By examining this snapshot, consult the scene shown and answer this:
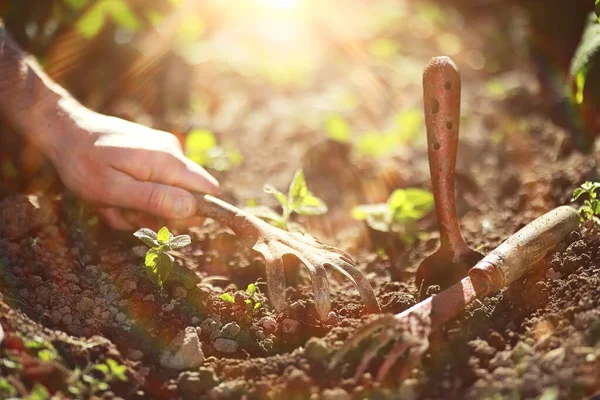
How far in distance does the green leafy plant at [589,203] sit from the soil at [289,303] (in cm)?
7

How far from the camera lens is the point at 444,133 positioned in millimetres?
2471

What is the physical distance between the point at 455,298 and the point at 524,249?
354 millimetres

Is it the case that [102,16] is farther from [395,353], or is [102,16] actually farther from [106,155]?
[395,353]

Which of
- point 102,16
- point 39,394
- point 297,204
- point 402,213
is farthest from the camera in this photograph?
point 102,16

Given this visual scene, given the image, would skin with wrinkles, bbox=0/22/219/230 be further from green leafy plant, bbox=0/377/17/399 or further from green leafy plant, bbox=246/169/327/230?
green leafy plant, bbox=0/377/17/399

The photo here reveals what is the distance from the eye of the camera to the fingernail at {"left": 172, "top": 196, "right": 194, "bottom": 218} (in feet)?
8.80

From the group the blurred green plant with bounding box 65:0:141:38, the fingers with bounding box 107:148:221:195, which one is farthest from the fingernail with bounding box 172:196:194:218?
the blurred green plant with bounding box 65:0:141:38

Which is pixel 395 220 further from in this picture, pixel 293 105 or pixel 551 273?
pixel 293 105

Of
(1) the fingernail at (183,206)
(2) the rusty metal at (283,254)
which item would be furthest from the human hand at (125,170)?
(2) the rusty metal at (283,254)

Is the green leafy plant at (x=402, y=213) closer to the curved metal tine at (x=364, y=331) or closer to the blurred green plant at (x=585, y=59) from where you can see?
the blurred green plant at (x=585, y=59)

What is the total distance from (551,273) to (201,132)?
7.15ft

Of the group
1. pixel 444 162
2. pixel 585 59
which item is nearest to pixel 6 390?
pixel 444 162

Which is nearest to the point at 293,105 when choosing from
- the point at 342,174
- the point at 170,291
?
the point at 342,174

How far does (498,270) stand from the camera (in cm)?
227
